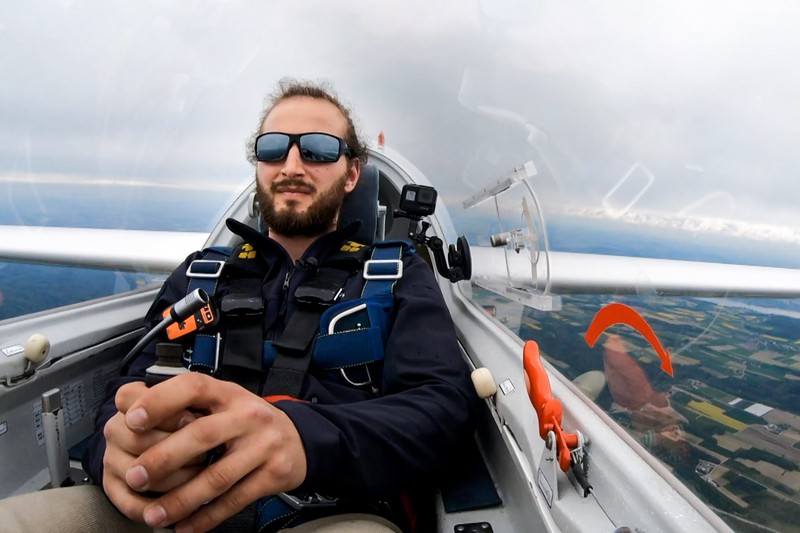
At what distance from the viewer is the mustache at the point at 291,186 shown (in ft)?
4.67

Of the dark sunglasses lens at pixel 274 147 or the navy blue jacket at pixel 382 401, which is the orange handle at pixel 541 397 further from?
the dark sunglasses lens at pixel 274 147

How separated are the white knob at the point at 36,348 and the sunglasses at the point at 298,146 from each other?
2.50ft

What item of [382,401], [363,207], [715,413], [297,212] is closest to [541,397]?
[715,413]

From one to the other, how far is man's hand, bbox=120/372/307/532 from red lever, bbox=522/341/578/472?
395mm

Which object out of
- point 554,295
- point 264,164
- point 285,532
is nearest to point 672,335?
point 554,295

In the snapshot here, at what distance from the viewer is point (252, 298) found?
1223 mm

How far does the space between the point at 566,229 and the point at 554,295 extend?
0.18 meters

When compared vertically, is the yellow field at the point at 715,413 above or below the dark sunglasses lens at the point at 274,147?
below

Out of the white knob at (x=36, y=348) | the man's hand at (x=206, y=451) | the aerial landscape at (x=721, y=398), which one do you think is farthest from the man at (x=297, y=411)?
the aerial landscape at (x=721, y=398)

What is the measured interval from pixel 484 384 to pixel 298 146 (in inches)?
36.8

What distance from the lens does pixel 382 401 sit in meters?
0.93

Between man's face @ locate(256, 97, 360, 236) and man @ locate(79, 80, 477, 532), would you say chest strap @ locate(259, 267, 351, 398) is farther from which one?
man's face @ locate(256, 97, 360, 236)

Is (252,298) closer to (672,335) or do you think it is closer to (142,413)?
(142,413)

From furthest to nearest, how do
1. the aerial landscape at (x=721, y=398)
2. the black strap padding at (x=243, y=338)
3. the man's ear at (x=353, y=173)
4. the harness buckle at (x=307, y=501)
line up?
the man's ear at (x=353, y=173) → the black strap padding at (x=243, y=338) → the harness buckle at (x=307, y=501) → the aerial landscape at (x=721, y=398)
